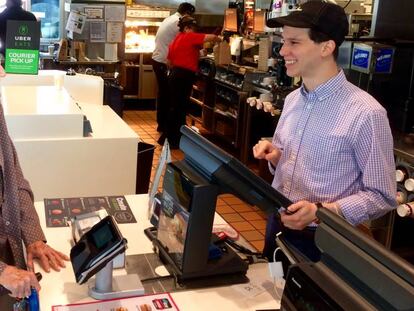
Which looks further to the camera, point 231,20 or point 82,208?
point 231,20

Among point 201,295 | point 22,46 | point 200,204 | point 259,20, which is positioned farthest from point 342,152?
point 259,20

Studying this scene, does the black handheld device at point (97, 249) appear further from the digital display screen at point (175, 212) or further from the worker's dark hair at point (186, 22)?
the worker's dark hair at point (186, 22)

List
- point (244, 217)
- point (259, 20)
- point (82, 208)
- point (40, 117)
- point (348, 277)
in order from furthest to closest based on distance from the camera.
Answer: point (259, 20)
point (244, 217)
point (40, 117)
point (82, 208)
point (348, 277)

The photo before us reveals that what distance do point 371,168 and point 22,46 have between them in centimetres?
296

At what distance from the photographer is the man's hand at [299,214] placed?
6.03 ft

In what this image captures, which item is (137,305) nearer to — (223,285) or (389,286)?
(223,285)

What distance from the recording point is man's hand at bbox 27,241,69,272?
6.49 ft

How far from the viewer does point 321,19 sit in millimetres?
2080

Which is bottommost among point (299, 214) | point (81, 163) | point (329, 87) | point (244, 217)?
point (244, 217)

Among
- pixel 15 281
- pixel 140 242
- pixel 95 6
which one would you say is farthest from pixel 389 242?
pixel 95 6

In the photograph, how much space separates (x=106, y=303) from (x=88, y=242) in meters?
0.19

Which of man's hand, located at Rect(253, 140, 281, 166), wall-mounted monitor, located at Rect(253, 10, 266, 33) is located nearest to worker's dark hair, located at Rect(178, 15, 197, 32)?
wall-mounted monitor, located at Rect(253, 10, 266, 33)

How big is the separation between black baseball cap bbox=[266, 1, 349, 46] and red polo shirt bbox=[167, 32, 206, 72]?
5001 mm

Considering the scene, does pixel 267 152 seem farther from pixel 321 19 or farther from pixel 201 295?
pixel 201 295
